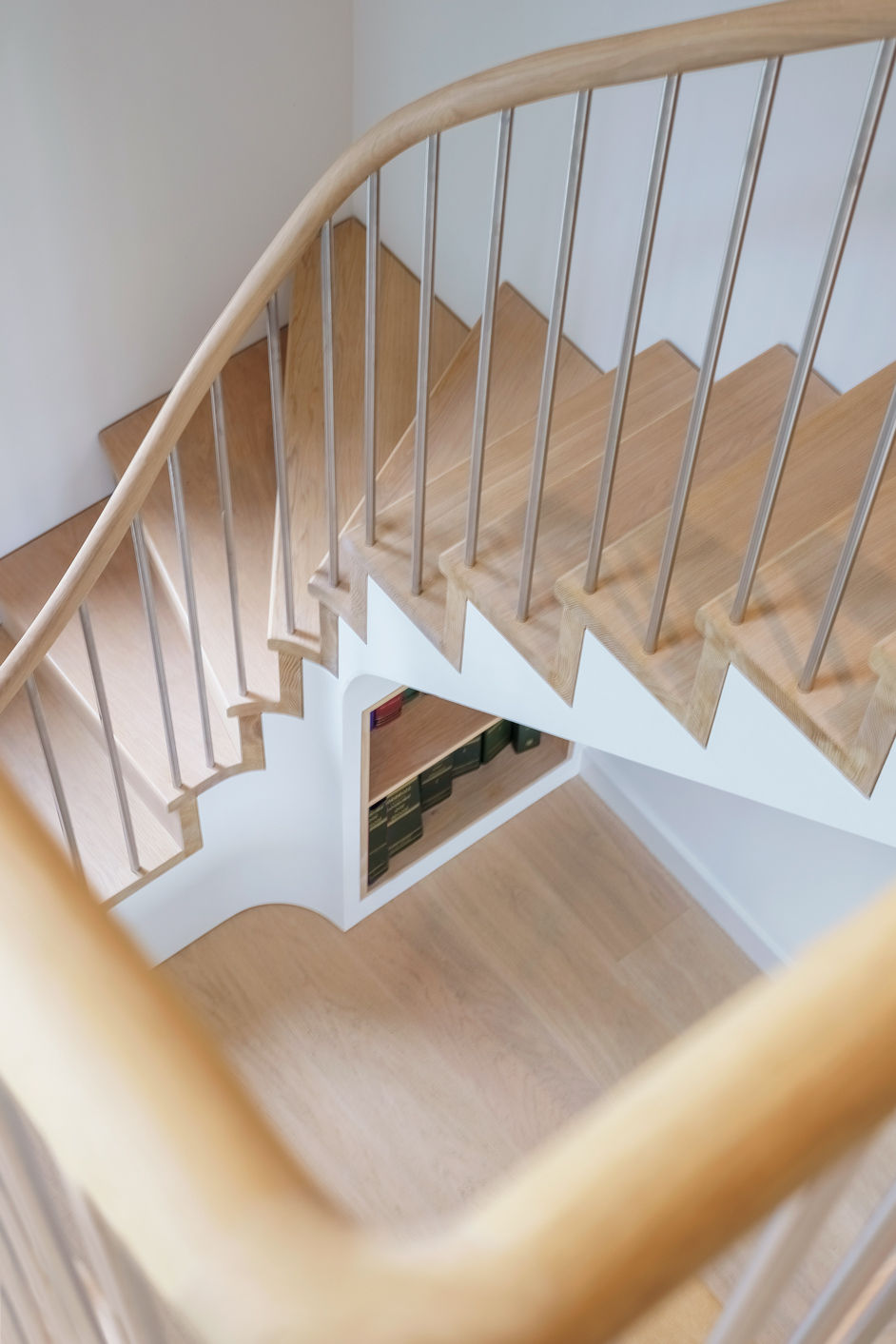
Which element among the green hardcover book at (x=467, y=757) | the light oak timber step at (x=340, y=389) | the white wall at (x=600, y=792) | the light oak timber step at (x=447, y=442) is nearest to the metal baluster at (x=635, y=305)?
the white wall at (x=600, y=792)

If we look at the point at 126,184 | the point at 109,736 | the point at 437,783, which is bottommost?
the point at 437,783

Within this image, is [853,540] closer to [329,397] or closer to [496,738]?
[329,397]

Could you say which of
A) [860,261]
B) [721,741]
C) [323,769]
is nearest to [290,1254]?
[721,741]

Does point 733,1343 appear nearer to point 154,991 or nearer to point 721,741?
point 154,991

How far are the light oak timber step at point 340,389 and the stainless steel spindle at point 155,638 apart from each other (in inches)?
9.1

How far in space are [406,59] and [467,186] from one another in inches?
12.6

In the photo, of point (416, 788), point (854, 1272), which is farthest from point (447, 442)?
point (854, 1272)

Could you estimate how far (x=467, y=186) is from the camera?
292 cm

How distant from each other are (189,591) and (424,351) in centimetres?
71

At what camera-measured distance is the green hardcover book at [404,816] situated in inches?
124

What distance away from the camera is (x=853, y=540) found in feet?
4.63

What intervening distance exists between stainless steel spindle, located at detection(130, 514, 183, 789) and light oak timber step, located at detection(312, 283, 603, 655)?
0.30 meters

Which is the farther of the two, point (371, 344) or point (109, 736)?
point (109, 736)

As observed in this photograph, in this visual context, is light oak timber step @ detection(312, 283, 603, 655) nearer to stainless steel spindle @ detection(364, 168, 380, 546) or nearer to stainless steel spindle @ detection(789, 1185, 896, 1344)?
stainless steel spindle @ detection(364, 168, 380, 546)
